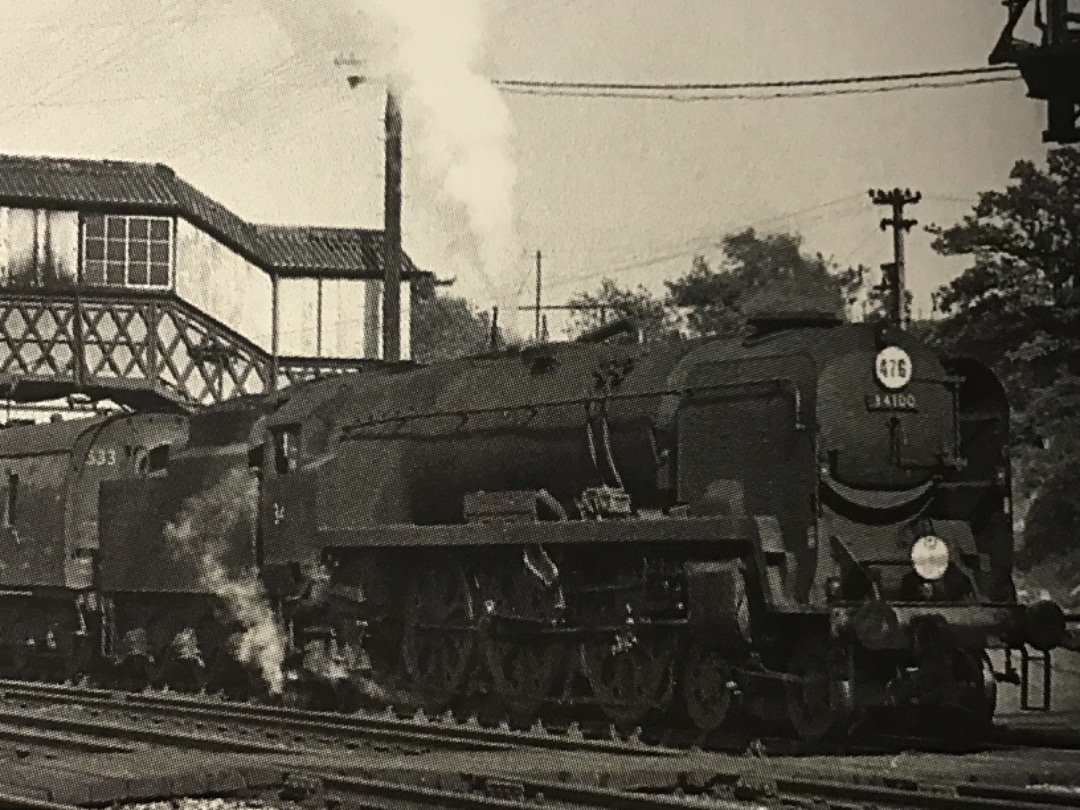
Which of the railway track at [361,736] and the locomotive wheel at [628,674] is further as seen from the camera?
the locomotive wheel at [628,674]

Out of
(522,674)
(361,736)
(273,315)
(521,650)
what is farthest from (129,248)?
(361,736)

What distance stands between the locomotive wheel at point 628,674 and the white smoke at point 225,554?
4617 mm

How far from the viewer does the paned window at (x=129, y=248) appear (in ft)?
111

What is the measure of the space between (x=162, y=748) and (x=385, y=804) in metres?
3.68

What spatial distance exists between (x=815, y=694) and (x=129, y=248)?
23959 mm

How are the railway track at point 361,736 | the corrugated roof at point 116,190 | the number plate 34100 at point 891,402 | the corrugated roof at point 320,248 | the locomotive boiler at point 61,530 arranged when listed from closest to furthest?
the railway track at point 361,736
the number plate 34100 at point 891,402
the locomotive boiler at point 61,530
the corrugated roof at point 116,190
the corrugated roof at point 320,248

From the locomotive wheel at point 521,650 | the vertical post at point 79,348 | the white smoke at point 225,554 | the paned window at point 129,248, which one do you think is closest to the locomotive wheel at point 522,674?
the locomotive wheel at point 521,650

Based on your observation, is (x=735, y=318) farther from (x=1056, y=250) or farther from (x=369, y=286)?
(x=369, y=286)

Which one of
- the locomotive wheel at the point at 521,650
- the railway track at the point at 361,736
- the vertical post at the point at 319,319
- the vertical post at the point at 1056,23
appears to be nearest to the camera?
the vertical post at the point at 1056,23

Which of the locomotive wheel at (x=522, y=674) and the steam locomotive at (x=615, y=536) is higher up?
the steam locomotive at (x=615, y=536)

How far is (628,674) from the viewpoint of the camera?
46.8ft

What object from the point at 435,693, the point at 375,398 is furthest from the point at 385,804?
the point at 375,398

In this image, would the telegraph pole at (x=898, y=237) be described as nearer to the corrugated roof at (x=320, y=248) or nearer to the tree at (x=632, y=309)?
the tree at (x=632, y=309)

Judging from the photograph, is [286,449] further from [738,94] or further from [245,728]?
[738,94]
